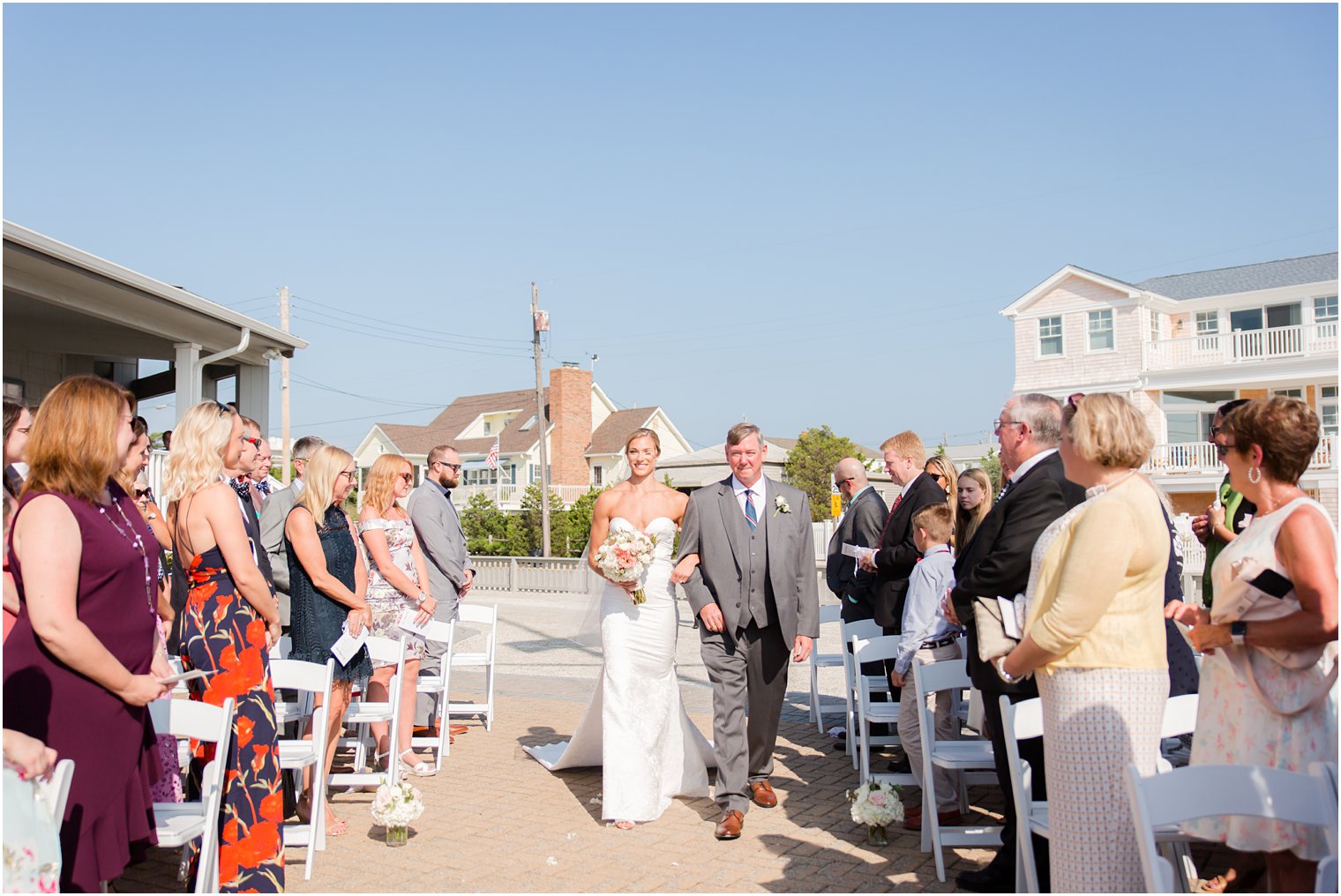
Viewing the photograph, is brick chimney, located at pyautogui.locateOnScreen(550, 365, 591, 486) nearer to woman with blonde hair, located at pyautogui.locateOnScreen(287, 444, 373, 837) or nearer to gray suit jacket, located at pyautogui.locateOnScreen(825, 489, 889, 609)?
gray suit jacket, located at pyautogui.locateOnScreen(825, 489, 889, 609)

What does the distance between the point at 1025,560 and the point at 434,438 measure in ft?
204

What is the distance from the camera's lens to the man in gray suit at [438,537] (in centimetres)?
888

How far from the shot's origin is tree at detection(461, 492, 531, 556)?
33219mm

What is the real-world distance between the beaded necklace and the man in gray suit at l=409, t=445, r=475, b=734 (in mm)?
4887

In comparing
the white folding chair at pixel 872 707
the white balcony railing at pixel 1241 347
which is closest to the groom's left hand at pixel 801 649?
the white folding chair at pixel 872 707

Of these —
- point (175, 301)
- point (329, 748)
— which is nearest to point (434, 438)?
point (175, 301)

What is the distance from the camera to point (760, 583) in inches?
263

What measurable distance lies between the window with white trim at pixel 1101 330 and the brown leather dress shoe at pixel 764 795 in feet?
112

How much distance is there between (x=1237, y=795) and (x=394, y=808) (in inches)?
168

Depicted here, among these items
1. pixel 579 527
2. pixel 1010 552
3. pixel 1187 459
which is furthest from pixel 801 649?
pixel 1187 459

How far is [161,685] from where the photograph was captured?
3.69 metres

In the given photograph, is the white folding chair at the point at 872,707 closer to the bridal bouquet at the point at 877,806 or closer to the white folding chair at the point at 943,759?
the bridal bouquet at the point at 877,806

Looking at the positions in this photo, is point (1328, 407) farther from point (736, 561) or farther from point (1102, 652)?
point (1102, 652)

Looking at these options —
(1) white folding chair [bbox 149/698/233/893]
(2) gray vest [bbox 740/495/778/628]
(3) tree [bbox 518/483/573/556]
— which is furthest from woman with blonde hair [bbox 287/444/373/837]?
(3) tree [bbox 518/483/573/556]
